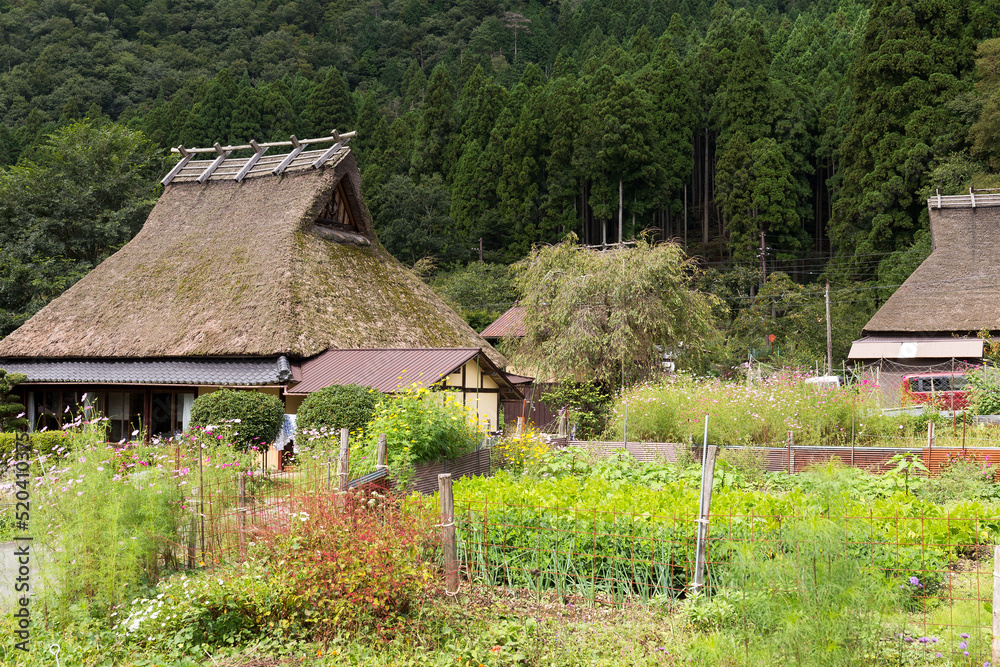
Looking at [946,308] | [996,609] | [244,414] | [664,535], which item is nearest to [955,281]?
[946,308]

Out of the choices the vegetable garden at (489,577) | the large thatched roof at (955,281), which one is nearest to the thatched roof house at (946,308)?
the large thatched roof at (955,281)

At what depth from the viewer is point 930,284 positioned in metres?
24.0

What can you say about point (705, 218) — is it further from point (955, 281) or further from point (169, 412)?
point (169, 412)

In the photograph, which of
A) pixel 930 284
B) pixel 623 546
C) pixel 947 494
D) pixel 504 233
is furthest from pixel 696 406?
pixel 504 233

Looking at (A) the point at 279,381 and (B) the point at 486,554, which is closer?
(B) the point at 486,554

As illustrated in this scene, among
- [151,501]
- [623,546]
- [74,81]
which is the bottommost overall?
[623,546]

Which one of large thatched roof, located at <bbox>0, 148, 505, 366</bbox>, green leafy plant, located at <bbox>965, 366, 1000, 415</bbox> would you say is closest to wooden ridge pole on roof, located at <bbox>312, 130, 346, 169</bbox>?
large thatched roof, located at <bbox>0, 148, 505, 366</bbox>

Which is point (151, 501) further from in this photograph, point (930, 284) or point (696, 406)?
point (930, 284)

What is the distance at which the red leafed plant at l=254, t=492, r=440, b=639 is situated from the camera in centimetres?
496

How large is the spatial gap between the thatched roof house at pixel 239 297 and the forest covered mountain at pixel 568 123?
841 centimetres

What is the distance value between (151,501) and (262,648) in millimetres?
1460

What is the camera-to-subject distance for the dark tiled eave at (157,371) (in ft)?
53.8

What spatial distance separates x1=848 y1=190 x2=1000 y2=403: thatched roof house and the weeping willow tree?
843 cm

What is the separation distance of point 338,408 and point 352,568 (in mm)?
7927
